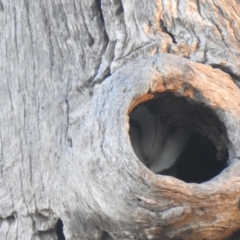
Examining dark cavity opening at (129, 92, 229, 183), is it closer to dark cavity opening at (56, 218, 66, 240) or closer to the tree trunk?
the tree trunk

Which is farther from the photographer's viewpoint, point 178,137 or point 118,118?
point 178,137

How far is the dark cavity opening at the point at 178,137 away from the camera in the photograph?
7.50 ft

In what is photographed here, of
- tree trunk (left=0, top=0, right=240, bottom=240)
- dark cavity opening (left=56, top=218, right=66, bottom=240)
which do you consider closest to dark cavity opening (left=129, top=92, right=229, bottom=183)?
tree trunk (left=0, top=0, right=240, bottom=240)

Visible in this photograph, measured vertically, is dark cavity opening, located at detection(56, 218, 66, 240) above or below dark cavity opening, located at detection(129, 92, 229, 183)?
below

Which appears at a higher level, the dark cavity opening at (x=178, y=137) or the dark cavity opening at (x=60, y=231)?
the dark cavity opening at (x=178, y=137)

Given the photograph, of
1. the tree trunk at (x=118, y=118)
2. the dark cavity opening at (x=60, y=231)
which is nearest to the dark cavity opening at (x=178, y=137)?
the tree trunk at (x=118, y=118)

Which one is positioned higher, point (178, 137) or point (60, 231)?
point (178, 137)

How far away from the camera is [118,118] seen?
6.81 ft

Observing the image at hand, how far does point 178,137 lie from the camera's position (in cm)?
243

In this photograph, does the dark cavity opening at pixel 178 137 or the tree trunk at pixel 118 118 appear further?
the dark cavity opening at pixel 178 137

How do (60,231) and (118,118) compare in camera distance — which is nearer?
(118,118)

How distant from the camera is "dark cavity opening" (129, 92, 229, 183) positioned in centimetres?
229

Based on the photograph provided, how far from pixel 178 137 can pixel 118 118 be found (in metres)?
0.40

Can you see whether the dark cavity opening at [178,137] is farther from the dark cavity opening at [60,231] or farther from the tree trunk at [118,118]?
the dark cavity opening at [60,231]
